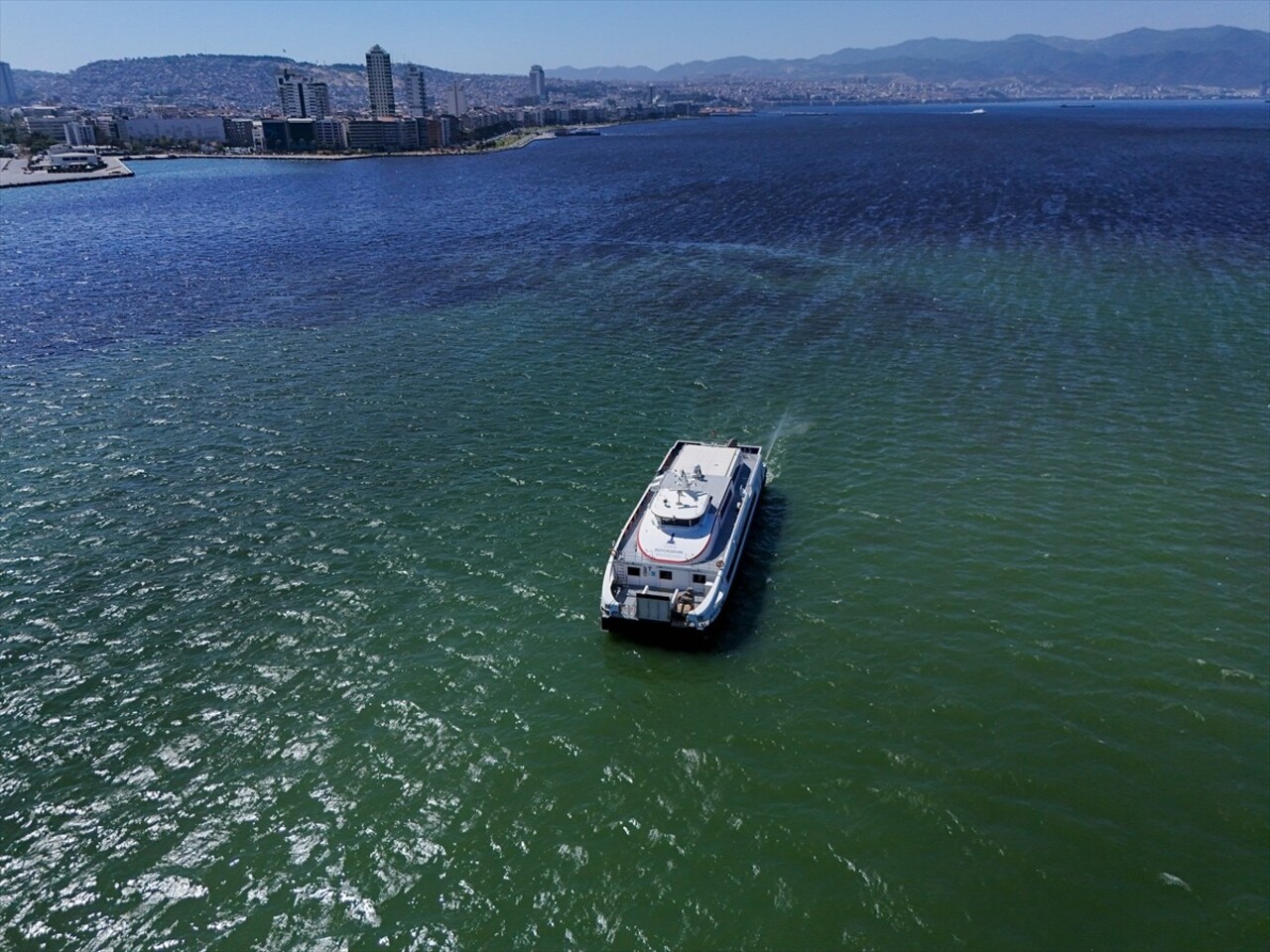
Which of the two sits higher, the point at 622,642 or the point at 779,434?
the point at 779,434

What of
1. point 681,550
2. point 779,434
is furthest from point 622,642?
point 779,434

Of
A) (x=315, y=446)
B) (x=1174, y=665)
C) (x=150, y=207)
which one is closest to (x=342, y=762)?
(x=315, y=446)

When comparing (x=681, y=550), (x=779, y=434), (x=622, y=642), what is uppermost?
(x=681, y=550)

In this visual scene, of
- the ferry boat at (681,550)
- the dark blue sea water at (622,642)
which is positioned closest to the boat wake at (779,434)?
the dark blue sea water at (622,642)

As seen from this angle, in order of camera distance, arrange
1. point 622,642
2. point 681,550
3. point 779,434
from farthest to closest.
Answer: point 779,434 < point 681,550 < point 622,642

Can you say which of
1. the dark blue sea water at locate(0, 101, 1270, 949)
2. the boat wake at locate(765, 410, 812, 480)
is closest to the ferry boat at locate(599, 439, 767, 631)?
the dark blue sea water at locate(0, 101, 1270, 949)

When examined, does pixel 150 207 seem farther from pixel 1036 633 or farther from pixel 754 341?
pixel 1036 633

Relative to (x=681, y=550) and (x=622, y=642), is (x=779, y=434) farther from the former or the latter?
(x=622, y=642)
